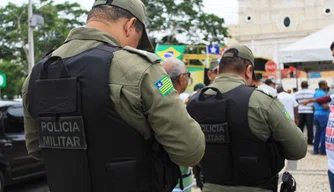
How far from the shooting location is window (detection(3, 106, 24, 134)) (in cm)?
593

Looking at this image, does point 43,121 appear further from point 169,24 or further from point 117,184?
point 169,24

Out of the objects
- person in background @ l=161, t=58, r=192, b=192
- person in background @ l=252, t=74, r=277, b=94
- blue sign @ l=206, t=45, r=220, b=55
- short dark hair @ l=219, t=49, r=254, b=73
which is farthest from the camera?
blue sign @ l=206, t=45, r=220, b=55

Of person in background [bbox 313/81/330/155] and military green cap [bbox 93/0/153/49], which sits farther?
person in background [bbox 313/81/330/155]

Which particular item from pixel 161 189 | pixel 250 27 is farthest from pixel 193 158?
pixel 250 27

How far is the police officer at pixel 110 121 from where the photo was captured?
1569 mm

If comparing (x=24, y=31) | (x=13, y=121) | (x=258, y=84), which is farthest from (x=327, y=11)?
(x=13, y=121)

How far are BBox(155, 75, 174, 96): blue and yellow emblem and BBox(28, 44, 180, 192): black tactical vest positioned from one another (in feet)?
0.67

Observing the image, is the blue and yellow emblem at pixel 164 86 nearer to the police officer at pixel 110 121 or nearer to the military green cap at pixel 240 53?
the police officer at pixel 110 121

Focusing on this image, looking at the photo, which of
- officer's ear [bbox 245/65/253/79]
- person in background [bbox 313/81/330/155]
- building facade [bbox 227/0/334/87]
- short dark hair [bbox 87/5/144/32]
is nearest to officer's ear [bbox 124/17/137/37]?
short dark hair [bbox 87/5/144/32]

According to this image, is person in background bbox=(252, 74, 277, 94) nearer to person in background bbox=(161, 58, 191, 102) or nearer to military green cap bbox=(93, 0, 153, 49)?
person in background bbox=(161, 58, 191, 102)

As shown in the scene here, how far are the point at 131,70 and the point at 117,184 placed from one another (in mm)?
486

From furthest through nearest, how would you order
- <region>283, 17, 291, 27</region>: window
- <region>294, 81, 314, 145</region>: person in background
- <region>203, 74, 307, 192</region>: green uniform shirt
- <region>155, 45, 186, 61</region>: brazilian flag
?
1. <region>283, 17, 291, 27</region>: window
2. <region>155, 45, 186, 61</region>: brazilian flag
3. <region>294, 81, 314, 145</region>: person in background
4. <region>203, 74, 307, 192</region>: green uniform shirt

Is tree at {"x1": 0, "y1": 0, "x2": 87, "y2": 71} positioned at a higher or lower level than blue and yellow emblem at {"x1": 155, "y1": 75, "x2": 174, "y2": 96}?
higher

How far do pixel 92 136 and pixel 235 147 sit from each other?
3.93 ft
